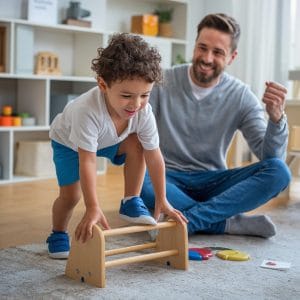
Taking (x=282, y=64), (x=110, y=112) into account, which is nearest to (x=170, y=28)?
(x=282, y=64)

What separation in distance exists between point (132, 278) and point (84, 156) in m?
0.31

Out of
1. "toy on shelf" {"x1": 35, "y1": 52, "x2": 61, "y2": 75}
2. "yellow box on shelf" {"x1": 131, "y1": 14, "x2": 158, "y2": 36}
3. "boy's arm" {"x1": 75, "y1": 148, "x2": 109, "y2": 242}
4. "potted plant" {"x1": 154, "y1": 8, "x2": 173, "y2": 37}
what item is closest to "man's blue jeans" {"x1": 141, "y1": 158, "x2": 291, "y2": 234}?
"boy's arm" {"x1": 75, "y1": 148, "x2": 109, "y2": 242}

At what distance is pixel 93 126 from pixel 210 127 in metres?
0.71

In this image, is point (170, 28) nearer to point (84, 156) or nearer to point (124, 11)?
point (124, 11)

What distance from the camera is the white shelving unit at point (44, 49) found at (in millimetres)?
2881

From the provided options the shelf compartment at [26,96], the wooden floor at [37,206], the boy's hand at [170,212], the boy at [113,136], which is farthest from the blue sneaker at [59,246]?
the shelf compartment at [26,96]

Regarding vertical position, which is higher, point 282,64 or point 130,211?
point 282,64

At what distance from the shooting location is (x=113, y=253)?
1374 mm

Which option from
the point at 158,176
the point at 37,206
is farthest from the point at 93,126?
the point at 37,206

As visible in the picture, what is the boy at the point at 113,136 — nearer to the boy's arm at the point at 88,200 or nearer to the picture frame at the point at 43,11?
the boy's arm at the point at 88,200

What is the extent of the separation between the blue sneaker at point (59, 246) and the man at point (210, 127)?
0.38m

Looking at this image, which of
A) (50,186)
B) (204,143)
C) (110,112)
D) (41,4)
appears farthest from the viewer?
(41,4)

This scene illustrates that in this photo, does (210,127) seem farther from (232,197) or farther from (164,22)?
(164,22)

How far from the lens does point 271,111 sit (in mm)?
1802
